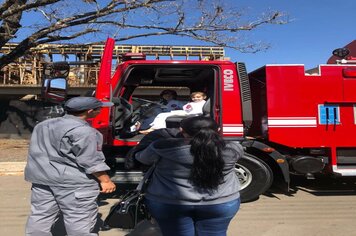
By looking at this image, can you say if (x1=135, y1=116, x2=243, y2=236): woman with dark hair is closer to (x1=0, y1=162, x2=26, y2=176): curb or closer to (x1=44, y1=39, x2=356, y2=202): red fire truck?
(x1=44, y1=39, x2=356, y2=202): red fire truck

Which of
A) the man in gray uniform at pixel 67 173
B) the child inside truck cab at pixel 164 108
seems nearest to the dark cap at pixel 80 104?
the man in gray uniform at pixel 67 173

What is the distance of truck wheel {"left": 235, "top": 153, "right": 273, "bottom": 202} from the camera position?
19.6 ft

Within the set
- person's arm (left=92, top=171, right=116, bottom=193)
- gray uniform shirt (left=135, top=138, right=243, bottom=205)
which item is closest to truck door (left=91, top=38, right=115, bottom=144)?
person's arm (left=92, top=171, right=116, bottom=193)

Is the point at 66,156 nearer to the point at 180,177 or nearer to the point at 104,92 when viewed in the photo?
the point at 180,177

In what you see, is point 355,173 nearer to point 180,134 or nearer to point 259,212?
point 259,212

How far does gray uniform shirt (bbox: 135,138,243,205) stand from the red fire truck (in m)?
3.11

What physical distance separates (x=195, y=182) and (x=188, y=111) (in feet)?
11.7

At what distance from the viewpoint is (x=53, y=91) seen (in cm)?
527

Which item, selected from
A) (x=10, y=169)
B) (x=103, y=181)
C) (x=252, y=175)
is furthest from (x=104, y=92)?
(x=10, y=169)

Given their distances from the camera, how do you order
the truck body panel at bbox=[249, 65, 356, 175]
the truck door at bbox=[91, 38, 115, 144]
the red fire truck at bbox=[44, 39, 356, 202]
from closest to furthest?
the truck door at bbox=[91, 38, 115, 144] → the red fire truck at bbox=[44, 39, 356, 202] → the truck body panel at bbox=[249, 65, 356, 175]

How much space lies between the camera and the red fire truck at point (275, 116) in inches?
235

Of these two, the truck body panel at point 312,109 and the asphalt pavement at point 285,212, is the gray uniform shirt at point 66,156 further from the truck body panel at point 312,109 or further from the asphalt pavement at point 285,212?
the truck body panel at point 312,109

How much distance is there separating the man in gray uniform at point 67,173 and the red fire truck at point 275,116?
2.48 m

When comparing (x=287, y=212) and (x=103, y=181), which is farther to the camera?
(x=287, y=212)
